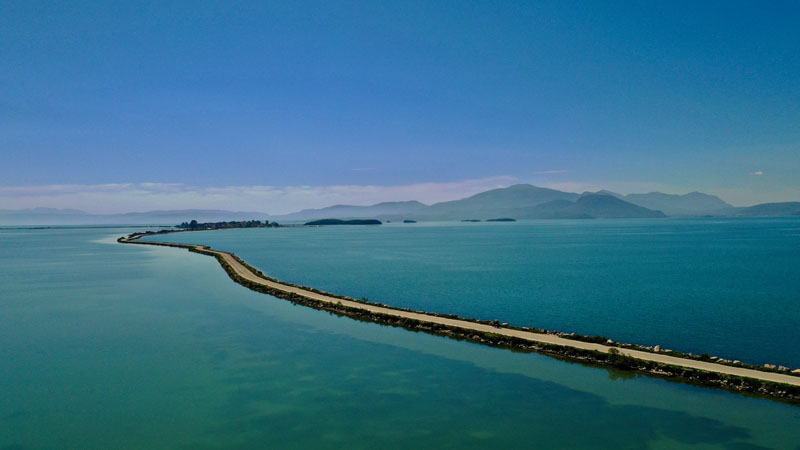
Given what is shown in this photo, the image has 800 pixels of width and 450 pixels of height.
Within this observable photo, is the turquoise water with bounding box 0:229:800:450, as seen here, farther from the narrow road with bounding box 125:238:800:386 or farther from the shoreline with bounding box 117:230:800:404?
the narrow road with bounding box 125:238:800:386

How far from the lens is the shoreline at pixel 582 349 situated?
60.7ft

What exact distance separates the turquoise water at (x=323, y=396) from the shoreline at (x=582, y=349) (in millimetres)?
892

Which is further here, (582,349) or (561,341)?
(561,341)

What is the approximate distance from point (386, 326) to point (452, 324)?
461 cm

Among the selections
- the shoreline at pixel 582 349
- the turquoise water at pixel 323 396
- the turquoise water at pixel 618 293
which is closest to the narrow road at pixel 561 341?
the shoreline at pixel 582 349

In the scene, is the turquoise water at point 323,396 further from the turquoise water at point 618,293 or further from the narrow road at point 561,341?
the turquoise water at point 618,293

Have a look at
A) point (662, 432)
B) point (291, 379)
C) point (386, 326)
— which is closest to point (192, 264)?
point (386, 326)

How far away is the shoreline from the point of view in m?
18.5

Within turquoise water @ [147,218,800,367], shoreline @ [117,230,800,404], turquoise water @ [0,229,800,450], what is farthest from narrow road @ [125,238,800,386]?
turquoise water @ [147,218,800,367]

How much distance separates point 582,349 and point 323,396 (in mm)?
13156

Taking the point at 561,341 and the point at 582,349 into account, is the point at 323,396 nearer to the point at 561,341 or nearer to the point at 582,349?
the point at 582,349

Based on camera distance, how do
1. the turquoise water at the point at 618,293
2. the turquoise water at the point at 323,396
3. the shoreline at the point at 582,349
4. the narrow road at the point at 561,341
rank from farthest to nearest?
the turquoise water at the point at 618,293 < the narrow road at the point at 561,341 < the shoreline at the point at 582,349 < the turquoise water at the point at 323,396

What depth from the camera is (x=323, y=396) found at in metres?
18.8

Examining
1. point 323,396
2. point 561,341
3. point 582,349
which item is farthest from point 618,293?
point 323,396
